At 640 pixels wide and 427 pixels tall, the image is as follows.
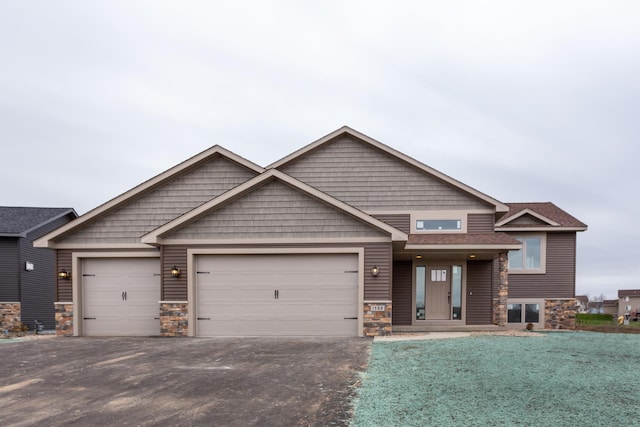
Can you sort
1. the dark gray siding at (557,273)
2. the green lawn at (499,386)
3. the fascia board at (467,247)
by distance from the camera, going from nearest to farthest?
1. the green lawn at (499,386)
2. the fascia board at (467,247)
3. the dark gray siding at (557,273)

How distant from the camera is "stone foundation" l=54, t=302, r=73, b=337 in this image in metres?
12.1

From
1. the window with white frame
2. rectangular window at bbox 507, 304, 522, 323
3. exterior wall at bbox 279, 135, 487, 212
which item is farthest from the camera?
rectangular window at bbox 507, 304, 522, 323

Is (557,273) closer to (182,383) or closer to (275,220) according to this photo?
(275,220)

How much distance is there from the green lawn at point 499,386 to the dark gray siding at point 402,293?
5.78 metres

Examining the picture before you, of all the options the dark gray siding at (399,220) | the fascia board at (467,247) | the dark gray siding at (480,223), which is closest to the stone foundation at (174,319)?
the fascia board at (467,247)

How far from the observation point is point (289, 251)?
37.0 feet

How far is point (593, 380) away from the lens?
5887mm

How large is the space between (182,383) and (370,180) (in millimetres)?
10213

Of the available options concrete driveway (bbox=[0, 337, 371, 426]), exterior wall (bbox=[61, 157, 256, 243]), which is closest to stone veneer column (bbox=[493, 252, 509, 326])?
concrete driveway (bbox=[0, 337, 371, 426])

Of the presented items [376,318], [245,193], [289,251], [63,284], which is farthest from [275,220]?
[63,284]

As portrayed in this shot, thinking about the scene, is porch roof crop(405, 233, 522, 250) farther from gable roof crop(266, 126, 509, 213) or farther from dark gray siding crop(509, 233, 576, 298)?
dark gray siding crop(509, 233, 576, 298)

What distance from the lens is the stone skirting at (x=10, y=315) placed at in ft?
63.4

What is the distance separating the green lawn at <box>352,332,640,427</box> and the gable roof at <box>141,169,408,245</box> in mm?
3576

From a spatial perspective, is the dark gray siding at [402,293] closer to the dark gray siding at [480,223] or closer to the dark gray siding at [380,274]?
the dark gray siding at [480,223]
